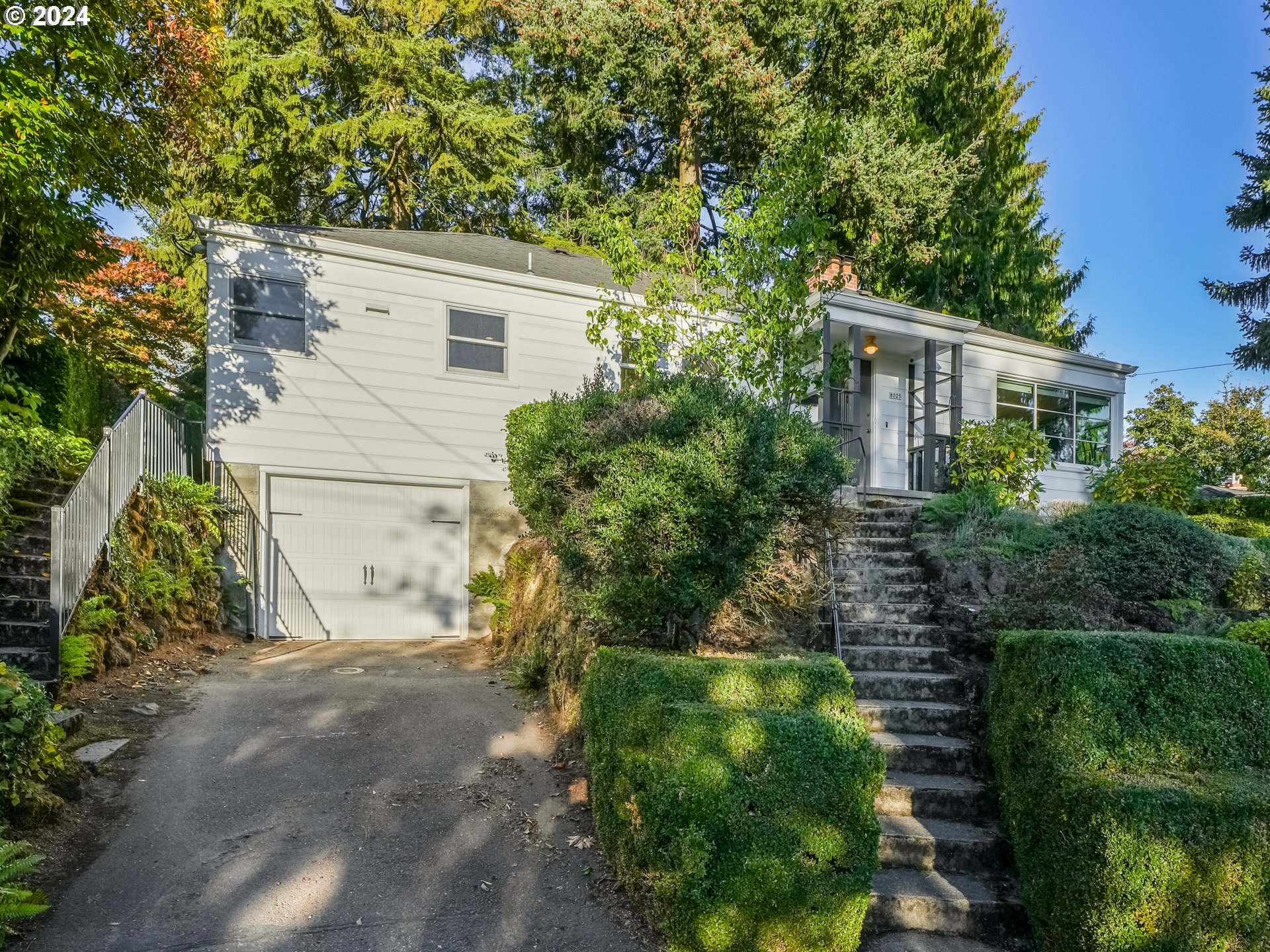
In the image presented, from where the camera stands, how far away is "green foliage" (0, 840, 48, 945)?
2.90m

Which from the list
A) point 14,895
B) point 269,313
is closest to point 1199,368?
point 269,313

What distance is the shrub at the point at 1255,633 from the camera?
14.6 feet

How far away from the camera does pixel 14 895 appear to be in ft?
9.64

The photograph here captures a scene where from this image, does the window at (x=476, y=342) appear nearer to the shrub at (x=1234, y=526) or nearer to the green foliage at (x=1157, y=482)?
the green foliage at (x=1157, y=482)

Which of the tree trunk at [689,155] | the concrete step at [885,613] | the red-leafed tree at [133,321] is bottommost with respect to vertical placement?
the concrete step at [885,613]

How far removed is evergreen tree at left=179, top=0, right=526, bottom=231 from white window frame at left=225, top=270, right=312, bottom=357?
778 centimetres

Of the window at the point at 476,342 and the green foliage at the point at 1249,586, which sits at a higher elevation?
the window at the point at 476,342

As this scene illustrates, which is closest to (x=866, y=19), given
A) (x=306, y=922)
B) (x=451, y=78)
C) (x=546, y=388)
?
(x=451, y=78)

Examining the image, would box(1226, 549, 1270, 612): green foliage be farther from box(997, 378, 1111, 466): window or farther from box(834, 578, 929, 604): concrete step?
box(997, 378, 1111, 466): window

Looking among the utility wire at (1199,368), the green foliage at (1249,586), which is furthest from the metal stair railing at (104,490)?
the utility wire at (1199,368)

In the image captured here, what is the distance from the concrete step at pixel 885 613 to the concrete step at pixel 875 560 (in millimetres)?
581

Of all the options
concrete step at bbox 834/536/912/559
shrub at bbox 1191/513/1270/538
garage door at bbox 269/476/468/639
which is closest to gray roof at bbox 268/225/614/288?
garage door at bbox 269/476/468/639

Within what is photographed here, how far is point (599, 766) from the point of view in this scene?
159 inches

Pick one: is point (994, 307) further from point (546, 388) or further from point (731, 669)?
point (731, 669)
